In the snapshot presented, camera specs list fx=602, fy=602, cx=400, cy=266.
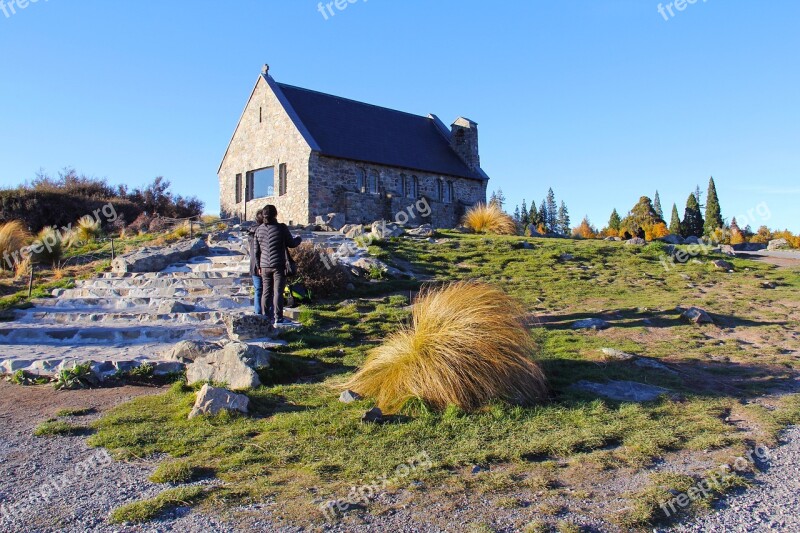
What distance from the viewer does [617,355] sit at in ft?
24.5

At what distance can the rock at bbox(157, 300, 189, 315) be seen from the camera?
10.4 metres

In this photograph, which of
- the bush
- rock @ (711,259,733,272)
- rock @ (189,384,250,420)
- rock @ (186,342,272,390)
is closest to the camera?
rock @ (189,384,250,420)

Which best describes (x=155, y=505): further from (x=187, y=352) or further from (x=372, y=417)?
(x=187, y=352)

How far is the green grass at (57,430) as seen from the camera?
17.0 feet

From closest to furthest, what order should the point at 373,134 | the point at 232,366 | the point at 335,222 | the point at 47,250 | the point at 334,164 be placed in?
the point at 232,366, the point at 47,250, the point at 335,222, the point at 334,164, the point at 373,134

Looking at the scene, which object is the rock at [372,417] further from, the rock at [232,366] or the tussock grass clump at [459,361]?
the rock at [232,366]

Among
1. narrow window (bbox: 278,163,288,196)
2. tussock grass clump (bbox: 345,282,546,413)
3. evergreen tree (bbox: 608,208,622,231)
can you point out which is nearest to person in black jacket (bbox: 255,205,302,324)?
tussock grass clump (bbox: 345,282,546,413)

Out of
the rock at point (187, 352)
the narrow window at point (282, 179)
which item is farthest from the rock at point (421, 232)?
the rock at point (187, 352)

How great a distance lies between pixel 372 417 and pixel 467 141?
28761 mm

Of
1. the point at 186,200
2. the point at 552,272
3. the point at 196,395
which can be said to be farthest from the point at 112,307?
the point at 186,200

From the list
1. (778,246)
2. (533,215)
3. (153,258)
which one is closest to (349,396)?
(153,258)

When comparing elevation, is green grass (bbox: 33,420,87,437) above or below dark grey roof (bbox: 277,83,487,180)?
below

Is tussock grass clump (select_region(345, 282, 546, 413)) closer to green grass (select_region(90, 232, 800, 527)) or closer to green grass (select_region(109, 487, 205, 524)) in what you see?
green grass (select_region(90, 232, 800, 527))

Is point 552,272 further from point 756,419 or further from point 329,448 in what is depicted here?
point 329,448
